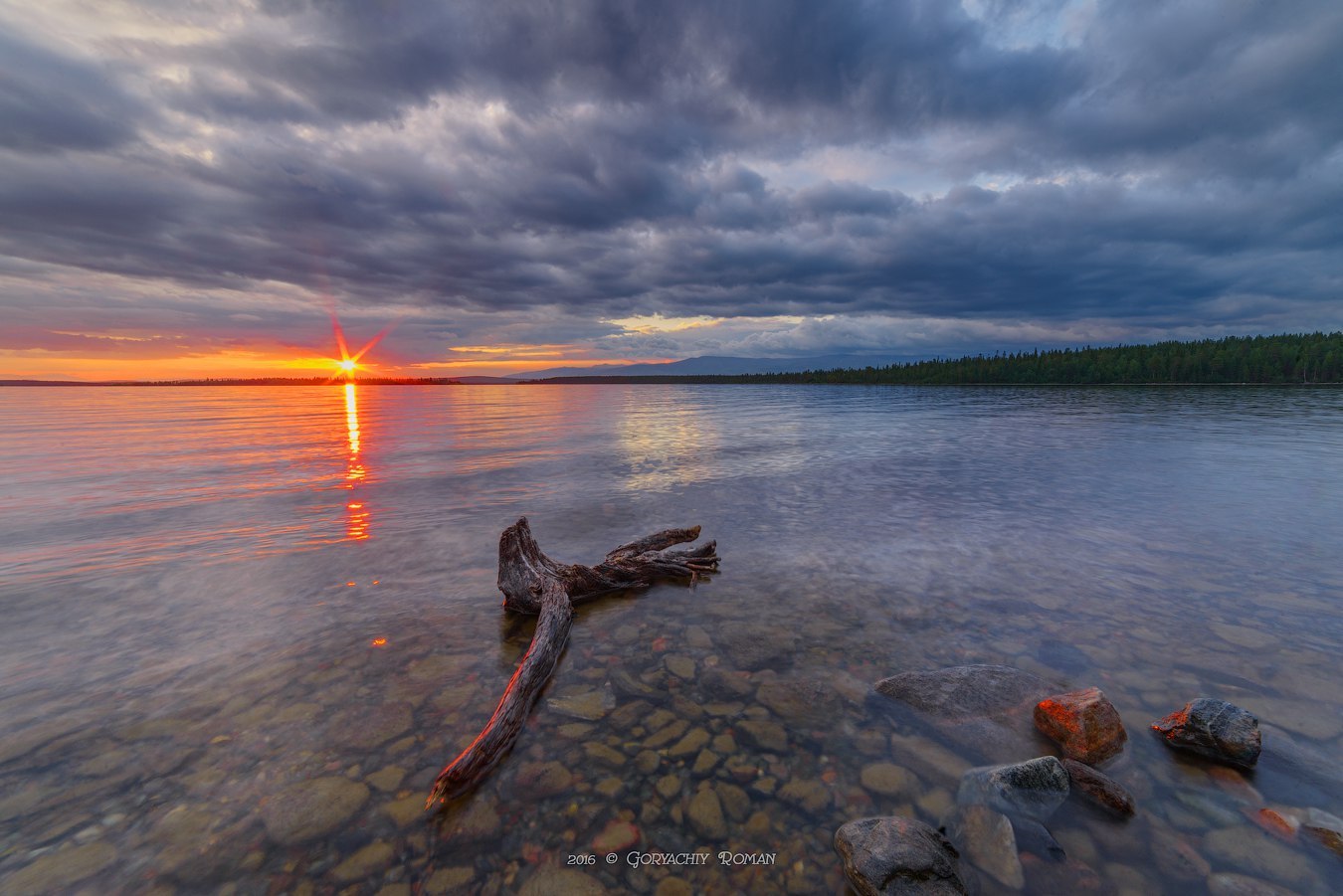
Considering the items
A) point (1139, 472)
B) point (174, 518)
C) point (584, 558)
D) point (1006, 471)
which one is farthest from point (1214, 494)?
point (174, 518)

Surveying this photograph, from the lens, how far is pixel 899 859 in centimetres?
440

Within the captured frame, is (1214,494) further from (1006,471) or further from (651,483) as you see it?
(651,483)

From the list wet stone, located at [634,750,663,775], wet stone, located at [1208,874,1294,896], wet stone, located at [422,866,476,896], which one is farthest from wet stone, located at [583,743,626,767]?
wet stone, located at [1208,874,1294,896]

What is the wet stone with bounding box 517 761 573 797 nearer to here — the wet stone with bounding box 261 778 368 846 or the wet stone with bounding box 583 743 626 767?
the wet stone with bounding box 583 743 626 767

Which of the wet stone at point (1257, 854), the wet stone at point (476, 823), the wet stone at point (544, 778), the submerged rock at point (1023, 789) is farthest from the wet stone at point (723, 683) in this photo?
the wet stone at point (1257, 854)

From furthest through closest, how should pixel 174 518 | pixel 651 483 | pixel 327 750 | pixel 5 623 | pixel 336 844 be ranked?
pixel 651 483 → pixel 174 518 → pixel 5 623 → pixel 327 750 → pixel 336 844

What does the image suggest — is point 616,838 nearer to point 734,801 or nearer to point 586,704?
point 734,801

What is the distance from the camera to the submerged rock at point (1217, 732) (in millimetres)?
5762

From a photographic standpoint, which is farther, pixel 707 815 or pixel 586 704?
pixel 586 704

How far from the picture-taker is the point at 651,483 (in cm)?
2491

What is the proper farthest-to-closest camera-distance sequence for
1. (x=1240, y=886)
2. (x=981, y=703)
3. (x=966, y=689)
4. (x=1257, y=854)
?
(x=966, y=689), (x=981, y=703), (x=1257, y=854), (x=1240, y=886)

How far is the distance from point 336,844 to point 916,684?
7.33 metres

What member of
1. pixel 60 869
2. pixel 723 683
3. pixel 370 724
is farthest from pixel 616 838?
pixel 60 869

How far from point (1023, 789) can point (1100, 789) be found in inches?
33.1
